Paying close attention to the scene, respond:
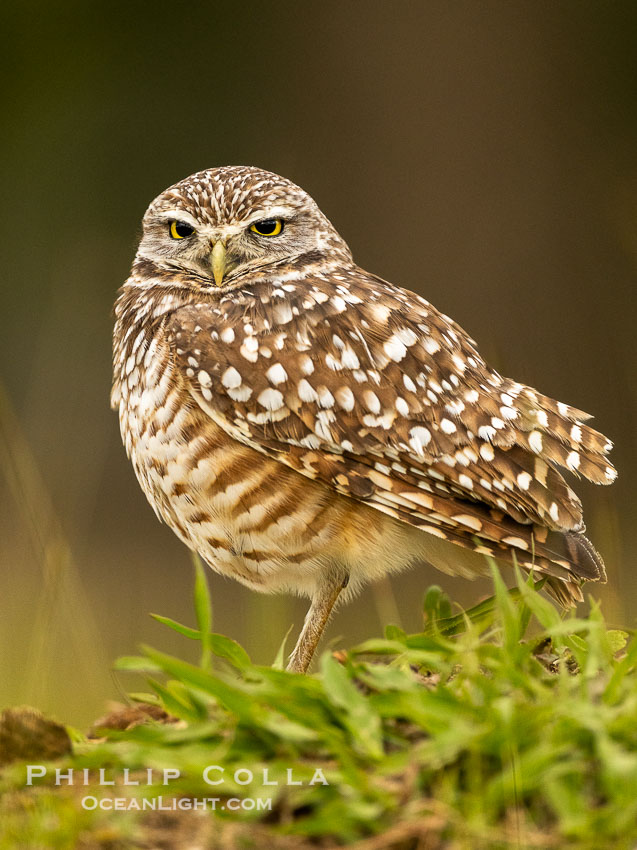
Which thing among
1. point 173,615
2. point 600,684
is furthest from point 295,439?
point 173,615

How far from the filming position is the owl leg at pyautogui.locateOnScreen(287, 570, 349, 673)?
348 centimetres

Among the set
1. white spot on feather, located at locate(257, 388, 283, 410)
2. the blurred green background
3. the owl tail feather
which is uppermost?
the blurred green background

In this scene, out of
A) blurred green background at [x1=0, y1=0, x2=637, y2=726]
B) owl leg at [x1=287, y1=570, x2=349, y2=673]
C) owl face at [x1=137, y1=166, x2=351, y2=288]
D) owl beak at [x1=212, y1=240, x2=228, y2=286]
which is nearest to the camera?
owl leg at [x1=287, y1=570, x2=349, y2=673]

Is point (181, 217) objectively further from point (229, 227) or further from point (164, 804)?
point (164, 804)

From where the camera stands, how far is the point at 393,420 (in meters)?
3.19

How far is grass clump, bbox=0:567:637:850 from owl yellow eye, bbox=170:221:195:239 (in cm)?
182

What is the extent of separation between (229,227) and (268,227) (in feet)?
0.60

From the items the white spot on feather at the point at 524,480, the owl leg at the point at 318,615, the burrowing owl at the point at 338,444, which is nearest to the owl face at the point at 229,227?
the burrowing owl at the point at 338,444

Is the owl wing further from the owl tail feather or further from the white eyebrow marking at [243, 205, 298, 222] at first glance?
the white eyebrow marking at [243, 205, 298, 222]

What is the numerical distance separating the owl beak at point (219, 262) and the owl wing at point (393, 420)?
0.18m

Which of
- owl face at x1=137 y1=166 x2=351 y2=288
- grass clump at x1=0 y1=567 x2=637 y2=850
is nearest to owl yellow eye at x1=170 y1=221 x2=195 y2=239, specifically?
owl face at x1=137 y1=166 x2=351 y2=288

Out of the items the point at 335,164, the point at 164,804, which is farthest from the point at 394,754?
the point at 335,164

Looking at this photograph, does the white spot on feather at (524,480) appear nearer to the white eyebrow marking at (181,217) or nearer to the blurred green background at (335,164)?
the white eyebrow marking at (181,217)

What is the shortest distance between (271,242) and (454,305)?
225 inches
